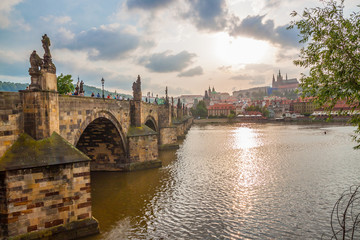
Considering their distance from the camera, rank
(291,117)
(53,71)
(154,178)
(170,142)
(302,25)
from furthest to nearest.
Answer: (291,117) < (170,142) < (154,178) < (53,71) < (302,25)

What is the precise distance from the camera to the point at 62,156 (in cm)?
1178

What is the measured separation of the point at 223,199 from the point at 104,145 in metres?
12.3

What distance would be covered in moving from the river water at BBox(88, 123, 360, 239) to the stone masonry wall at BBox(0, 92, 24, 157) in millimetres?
5604

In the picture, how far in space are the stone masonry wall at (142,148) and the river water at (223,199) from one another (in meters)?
1.56

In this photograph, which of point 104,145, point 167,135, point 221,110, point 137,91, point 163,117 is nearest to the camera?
point 104,145

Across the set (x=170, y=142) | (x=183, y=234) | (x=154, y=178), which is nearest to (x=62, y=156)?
(x=183, y=234)

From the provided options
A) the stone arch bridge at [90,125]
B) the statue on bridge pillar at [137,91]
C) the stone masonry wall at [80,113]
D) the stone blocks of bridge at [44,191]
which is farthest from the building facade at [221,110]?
the stone blocks of bridge at [44,191]

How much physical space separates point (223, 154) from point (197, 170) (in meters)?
10.3

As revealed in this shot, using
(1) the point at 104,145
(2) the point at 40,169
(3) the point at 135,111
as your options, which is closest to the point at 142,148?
(1) the point at 104,145

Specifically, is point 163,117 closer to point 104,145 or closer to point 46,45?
point 104,145

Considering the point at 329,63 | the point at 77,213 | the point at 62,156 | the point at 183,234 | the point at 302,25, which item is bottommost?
the point at 183,234

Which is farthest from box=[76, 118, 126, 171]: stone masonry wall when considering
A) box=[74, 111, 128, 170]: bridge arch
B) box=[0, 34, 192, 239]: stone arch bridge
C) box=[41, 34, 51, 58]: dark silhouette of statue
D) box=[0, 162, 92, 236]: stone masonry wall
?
box=[0, 162, 92, 236]: stone masonry wall

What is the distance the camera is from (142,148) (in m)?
25.0

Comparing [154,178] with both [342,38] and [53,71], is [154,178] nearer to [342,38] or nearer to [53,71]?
[53,71]
